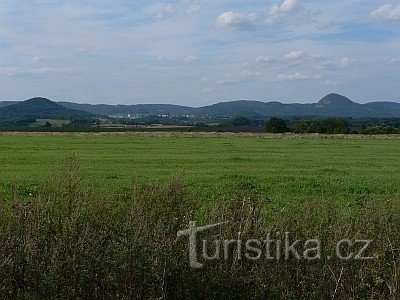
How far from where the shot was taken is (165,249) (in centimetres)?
702

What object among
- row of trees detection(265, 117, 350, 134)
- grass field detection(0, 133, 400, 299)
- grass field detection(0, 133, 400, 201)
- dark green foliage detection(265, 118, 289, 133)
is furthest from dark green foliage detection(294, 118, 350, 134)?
grass field detection(0, 133, 400, 299)

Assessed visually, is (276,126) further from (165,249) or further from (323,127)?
(165,249)

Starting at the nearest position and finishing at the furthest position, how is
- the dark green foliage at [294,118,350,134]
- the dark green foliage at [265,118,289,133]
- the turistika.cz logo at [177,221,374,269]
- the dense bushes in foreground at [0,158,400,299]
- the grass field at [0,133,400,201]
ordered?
the dense bushes in foreground at [0,158,400,299] → the turistika.cz logo at [177,221,374,269] → the grass field at [0,133,400,201] → the dark green foliage at [265,118,289,133] → the dark green foliage at [294,118,350,134]

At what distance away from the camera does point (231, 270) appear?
721cm

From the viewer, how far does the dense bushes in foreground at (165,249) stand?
6.79 metres

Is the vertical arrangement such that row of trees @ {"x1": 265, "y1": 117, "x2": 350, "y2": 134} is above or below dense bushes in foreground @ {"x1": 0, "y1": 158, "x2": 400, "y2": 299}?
below

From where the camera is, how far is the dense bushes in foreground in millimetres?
6785

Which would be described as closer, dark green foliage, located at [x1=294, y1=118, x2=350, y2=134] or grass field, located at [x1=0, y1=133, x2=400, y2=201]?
grass field, located at [x1=0, y1=133, x2=400, y2=201]

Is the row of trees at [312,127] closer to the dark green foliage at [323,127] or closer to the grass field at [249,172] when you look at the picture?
the dark green foliage at [323,127]

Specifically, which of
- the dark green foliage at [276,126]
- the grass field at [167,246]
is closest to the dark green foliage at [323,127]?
the dark green foliage at [276,126]

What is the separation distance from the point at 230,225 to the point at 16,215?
301 centimetres

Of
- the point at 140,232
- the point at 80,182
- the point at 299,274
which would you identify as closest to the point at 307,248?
the point at 299,274

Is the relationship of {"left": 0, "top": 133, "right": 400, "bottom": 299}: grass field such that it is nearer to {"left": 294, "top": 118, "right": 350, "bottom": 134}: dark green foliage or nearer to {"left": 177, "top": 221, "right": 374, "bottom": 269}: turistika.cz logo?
{"left": 177, "top": 221, "right": 374, "bottom": 269}: turistika.cz logo

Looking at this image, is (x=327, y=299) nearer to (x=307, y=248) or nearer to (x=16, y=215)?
(x=307, y=248)
